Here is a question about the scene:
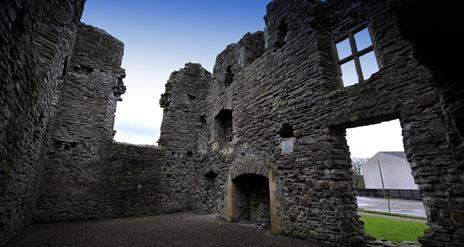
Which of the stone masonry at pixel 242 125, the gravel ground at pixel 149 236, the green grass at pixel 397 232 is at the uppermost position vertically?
the stone masonry at pixel 242 125

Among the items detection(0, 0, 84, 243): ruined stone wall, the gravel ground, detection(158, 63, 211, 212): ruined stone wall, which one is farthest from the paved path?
detection(0, 0, 84, 243): ruined stone wall

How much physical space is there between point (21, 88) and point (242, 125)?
220 inches

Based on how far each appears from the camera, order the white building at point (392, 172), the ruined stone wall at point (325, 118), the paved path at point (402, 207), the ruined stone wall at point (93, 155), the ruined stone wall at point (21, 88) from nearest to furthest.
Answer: the ruined stone wall at point (21, 88), the ruined stone wall at point (325, 118), the ruined stone wall at point (93, 155), the paved path at point (402, 207), the white building at point (392, 172)

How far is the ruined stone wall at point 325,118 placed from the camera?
10.9 feet

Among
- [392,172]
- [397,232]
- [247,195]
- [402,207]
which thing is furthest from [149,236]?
[392,172]

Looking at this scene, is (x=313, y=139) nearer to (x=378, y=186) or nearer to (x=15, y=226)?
(x=15, y=226)

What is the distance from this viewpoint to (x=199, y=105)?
10.5 m

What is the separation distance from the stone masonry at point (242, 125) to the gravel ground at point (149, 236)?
46 cm

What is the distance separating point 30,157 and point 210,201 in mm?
5794

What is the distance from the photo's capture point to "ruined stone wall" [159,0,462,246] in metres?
3.32

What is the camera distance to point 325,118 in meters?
4.76

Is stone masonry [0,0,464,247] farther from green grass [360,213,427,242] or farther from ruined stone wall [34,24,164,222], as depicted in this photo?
green grass [360,213,427,242]

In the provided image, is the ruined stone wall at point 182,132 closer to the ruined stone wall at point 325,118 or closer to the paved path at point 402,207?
the ruined stone wall at point 325,118

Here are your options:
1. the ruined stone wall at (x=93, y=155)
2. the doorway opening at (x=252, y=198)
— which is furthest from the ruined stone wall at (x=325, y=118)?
the ruined stone wall at (x=93, y=155)
